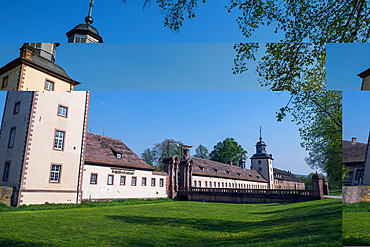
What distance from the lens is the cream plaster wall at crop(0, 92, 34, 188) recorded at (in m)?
8.89

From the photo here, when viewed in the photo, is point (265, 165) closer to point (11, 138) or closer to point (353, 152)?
point (353, 152)

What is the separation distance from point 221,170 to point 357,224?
22419mm

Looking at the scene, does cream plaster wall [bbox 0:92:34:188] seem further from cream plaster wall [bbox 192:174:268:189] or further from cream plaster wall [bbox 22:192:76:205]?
cream plaster wall [bbox 192:174:268:189]

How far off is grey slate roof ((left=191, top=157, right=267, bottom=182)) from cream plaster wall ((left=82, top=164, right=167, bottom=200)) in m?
5.68

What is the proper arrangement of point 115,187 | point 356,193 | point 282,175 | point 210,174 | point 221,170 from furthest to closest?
point 282,175, point 221,170, point 210,174, point 115,187, point 356,193

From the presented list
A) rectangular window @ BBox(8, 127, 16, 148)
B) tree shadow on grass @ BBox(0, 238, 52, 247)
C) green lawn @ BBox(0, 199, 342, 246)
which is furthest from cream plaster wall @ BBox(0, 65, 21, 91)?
tree shadow on grass @ BBox(0, 238, 52, 247)

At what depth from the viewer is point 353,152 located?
7.07m

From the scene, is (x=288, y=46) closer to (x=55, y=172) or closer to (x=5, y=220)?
(x=55, y=172)

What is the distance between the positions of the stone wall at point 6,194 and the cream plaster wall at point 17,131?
13 centimetres

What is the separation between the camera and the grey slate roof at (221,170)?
1096 inches

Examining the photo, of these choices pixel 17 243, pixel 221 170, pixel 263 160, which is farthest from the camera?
pixel 221 170

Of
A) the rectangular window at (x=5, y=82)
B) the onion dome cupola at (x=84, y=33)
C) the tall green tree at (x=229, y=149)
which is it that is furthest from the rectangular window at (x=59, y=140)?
the onion dome cupola at (x=84, y=33)

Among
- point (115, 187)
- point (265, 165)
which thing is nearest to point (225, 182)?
point (265, 165)

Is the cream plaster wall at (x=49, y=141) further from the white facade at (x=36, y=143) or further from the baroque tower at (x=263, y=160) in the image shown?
the baroque tower at (x=263, y=160)
